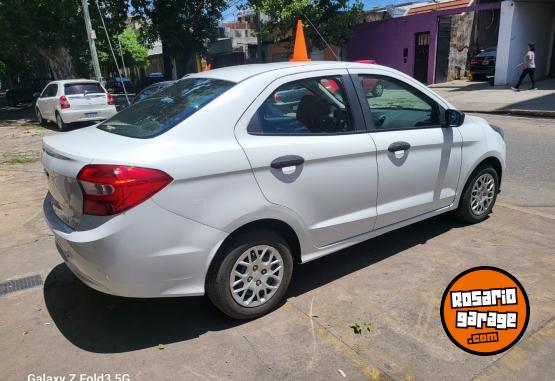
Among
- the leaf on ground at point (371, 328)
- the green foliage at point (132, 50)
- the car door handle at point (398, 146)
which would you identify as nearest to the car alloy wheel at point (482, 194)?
the car door handle at point (398, 146)

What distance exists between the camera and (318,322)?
3.16 m

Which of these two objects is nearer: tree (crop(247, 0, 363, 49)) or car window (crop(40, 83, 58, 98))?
A: car window (crop(40, 83, 58, 98))

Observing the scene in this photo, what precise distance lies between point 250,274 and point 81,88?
1253 cm

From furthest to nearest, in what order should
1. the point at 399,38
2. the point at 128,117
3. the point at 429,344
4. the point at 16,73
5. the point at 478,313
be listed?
the point at 16,73
the point at 399,38
the point at 128,117
the point at 429,344
the point at 478,313

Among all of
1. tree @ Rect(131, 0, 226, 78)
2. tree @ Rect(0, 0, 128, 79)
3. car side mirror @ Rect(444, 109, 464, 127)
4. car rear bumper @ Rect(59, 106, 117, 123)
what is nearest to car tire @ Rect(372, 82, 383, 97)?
car side mirror @ Rect(444, 109, 464, 127)

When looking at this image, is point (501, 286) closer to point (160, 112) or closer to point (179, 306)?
point (179, 306)

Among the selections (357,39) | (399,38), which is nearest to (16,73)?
(357,39)

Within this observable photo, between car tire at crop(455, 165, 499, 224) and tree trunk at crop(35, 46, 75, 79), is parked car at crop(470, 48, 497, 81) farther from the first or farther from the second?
tree trunk at crop(35, 46, 75, 79)

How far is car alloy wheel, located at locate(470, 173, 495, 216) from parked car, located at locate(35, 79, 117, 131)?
469 inches

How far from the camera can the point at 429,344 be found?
2881 millimetres

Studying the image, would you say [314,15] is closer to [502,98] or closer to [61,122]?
[502,98]

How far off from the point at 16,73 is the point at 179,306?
151 ft

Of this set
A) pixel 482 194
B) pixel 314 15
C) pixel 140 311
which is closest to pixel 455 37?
pixel 314 15

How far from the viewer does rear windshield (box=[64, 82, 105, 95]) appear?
44.4 feet
